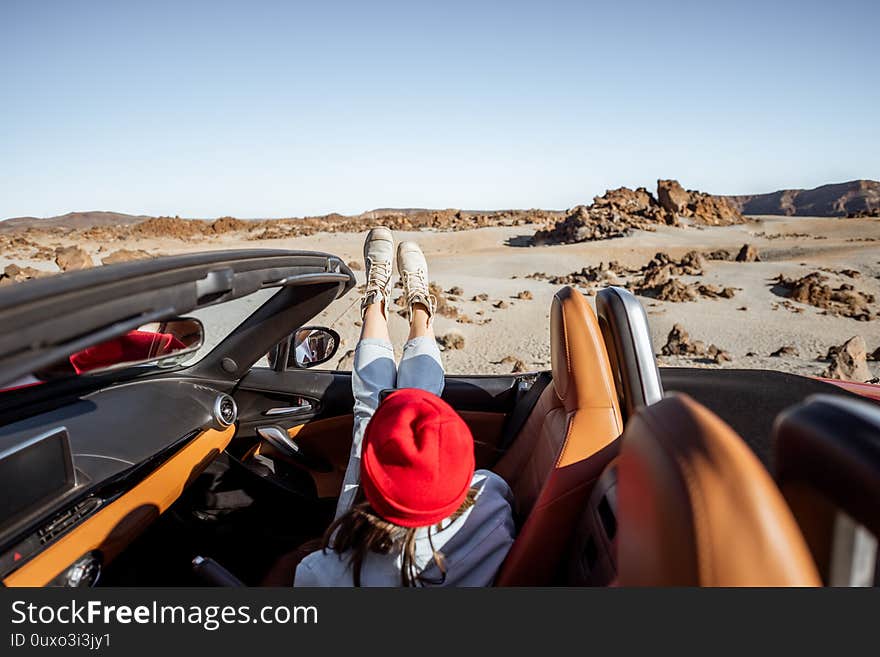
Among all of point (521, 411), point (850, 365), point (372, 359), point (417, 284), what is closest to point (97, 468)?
point (372, 359)

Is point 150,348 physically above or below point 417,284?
below

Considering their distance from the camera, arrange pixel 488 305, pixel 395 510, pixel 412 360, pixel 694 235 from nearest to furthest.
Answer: pixel 395 510
pixel 412 360
pixel 488 305
pixel 694 235

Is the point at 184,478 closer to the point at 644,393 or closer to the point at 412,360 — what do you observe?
the point at 412,360

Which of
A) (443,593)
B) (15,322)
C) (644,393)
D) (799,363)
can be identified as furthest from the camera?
(799,363)

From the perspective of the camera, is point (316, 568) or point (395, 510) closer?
point (395, 510)

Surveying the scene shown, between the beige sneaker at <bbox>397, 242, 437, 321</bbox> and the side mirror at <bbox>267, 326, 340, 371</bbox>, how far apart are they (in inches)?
20.4

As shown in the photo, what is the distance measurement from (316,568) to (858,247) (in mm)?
23691

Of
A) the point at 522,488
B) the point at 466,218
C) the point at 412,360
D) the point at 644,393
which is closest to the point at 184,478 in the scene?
the point at 412,360

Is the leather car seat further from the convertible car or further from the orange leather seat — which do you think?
the orange leather seat

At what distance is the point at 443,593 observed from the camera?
96 cm

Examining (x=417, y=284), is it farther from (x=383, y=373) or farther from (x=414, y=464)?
(x=414, y=464)

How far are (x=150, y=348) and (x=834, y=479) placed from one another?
99.1 inches

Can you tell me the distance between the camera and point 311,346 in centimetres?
322

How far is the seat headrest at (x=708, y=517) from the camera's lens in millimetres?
708
